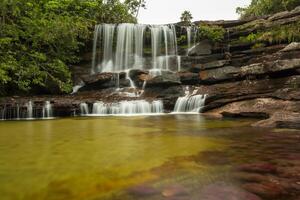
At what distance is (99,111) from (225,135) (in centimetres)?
900

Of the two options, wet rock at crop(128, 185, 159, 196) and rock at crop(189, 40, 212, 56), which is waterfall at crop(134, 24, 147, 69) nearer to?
rock at crop(189, 40, 212, 56)

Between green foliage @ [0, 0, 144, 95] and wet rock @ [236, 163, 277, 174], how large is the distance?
1237 cm

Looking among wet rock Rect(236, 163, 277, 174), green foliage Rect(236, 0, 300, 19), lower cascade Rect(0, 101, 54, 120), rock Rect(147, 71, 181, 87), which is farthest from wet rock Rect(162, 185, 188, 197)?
green foliage Rect(236, 0, 300, 19)

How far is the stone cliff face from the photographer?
11.9 meters

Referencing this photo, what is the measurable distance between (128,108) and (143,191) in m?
12.0

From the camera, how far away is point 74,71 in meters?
22.1

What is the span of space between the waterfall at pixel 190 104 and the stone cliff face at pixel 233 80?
284 millimetres

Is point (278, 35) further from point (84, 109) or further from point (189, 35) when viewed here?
point (84, 109)

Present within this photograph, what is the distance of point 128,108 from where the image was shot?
601 inches

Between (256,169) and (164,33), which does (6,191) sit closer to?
(256,169)

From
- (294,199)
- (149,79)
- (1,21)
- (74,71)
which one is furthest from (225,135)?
(74,71)

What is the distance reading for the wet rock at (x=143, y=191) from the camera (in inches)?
129

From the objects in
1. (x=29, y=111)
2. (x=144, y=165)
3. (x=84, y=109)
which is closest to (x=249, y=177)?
(x=144, y=165)

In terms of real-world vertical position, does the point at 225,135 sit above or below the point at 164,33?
below
